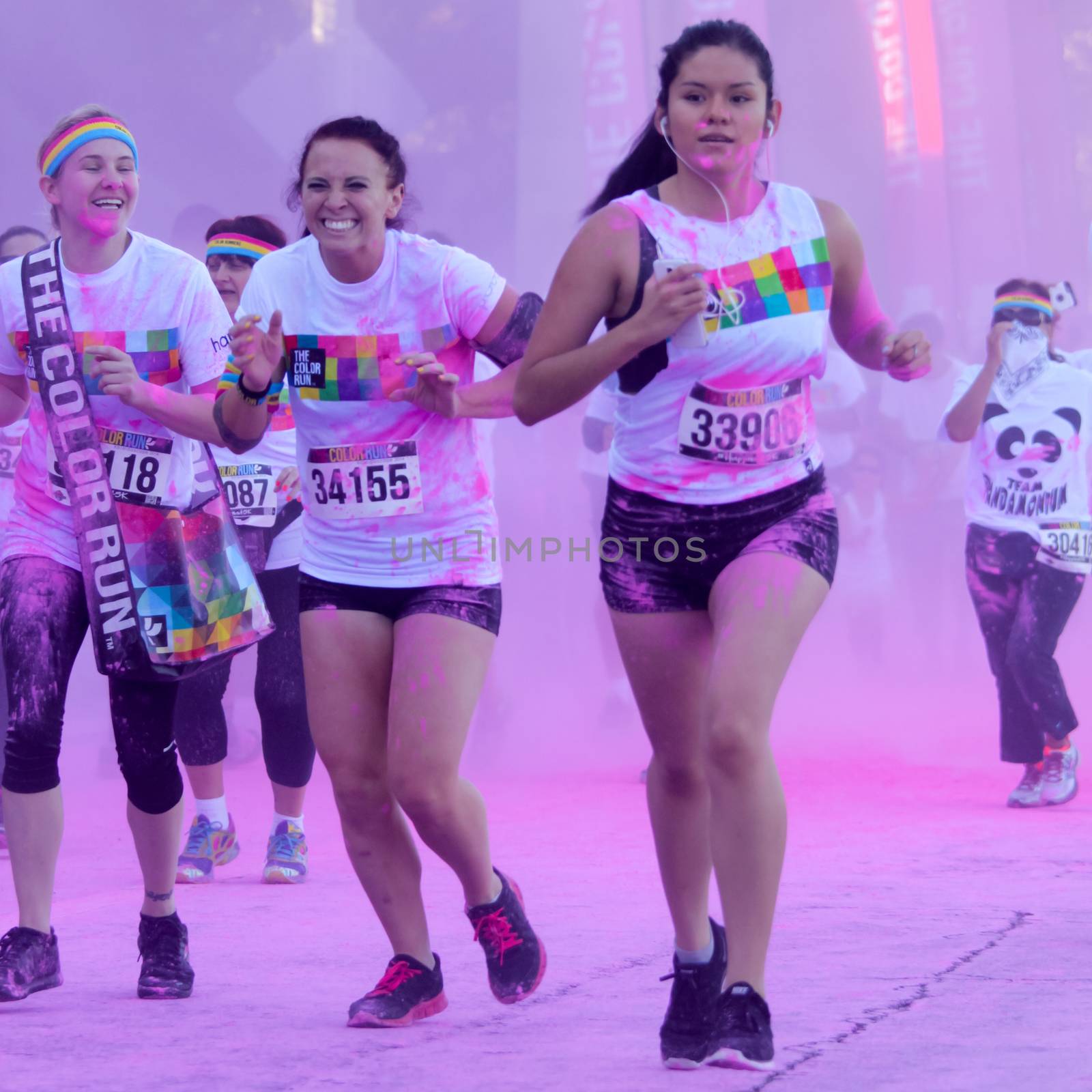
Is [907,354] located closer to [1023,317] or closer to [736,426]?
[736,426]

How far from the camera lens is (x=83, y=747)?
9.64m

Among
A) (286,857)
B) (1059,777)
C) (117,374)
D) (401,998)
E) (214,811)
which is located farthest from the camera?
(1059,777)

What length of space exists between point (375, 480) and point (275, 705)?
2159 millimetres

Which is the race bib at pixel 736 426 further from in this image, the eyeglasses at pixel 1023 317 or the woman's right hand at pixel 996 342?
the eyeglasses at pixel 1023 317

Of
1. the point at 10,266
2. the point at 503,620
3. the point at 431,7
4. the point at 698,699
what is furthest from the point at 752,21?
the point at 698,699

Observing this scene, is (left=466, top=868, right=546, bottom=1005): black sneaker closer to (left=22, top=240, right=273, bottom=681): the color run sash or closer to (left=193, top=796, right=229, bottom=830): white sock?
(left=22, top=240, right=273, bottom=681): the color run sash

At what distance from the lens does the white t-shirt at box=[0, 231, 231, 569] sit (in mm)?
3832

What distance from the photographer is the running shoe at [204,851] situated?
18.0 ft

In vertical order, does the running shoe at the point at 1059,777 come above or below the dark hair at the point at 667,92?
below

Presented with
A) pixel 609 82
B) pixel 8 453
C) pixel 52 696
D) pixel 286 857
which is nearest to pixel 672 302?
pixel 52 696

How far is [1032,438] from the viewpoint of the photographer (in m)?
7.23

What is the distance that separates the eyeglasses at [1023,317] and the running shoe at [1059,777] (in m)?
1.73

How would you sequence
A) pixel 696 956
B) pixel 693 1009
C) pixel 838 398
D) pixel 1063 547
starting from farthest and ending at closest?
pixel 838 398 < pixel 1063 547 < pixel 696 956 < pixel 693 1009

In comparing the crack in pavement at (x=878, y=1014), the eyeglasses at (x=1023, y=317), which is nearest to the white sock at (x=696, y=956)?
the crack in pavement at (x=878, y=1014)
